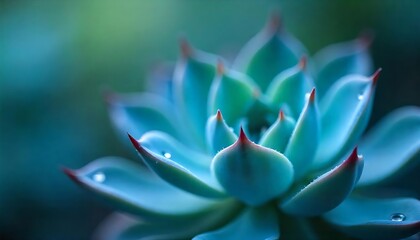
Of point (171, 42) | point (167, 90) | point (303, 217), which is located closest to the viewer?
point (303, 217)

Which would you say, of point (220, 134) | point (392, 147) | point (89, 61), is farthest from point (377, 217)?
point (89, 61)

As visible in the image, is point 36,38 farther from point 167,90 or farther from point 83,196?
point 167,90

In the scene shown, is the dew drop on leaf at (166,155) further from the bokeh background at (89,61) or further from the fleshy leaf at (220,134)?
the bokeh background at (89,61)

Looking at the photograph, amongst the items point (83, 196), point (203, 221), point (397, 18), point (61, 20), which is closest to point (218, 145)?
point (203, 221)

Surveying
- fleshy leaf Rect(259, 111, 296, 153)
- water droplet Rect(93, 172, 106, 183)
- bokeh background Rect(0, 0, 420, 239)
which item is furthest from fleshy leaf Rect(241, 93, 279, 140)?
bokeh background Rect(0, 0, 420, 239)

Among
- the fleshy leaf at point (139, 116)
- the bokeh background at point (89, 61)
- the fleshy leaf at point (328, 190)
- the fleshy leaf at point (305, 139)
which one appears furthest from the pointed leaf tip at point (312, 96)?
the bokeh background at point (89, 61)
